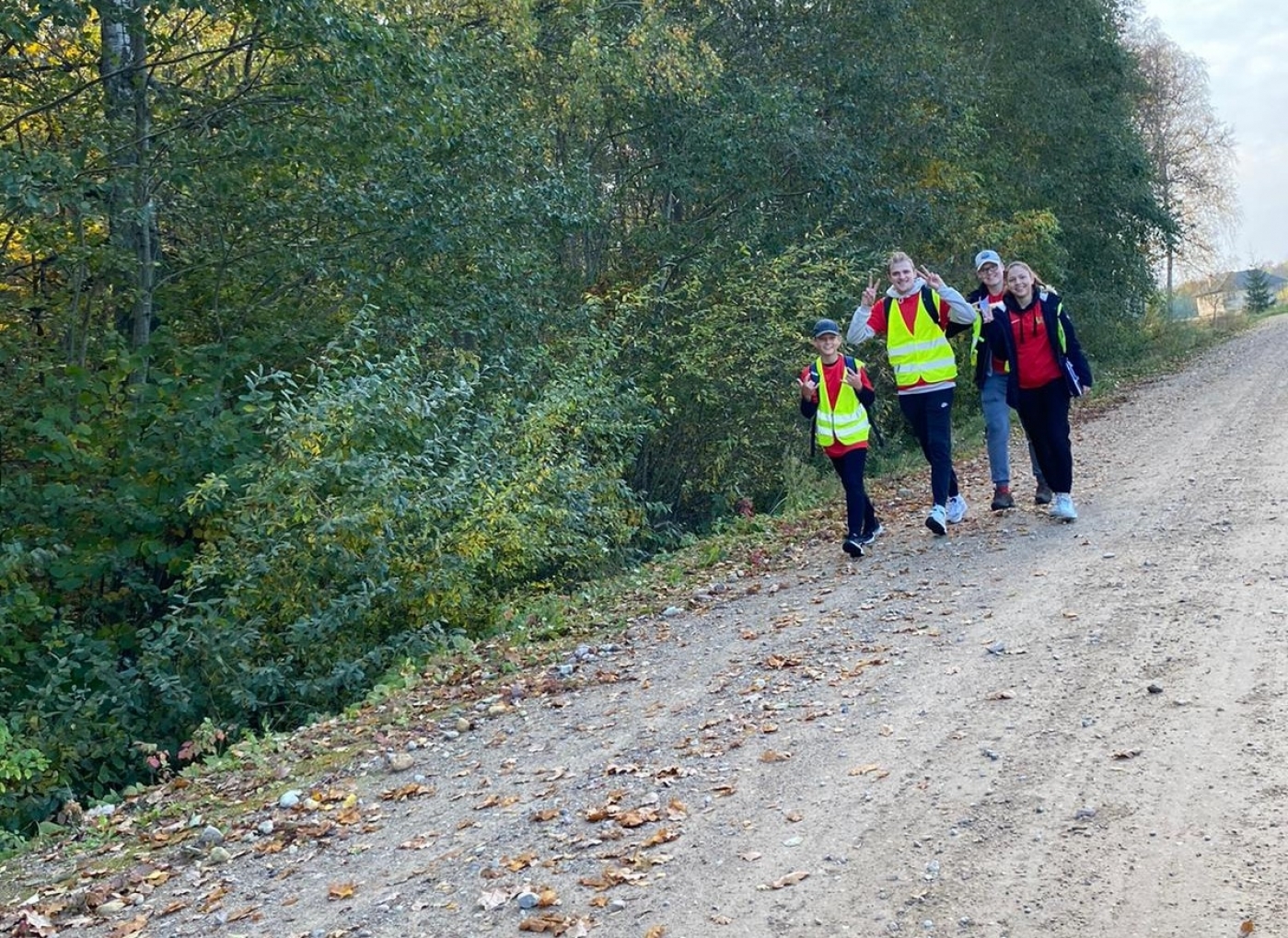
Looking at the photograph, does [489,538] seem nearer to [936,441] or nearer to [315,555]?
[315,555]

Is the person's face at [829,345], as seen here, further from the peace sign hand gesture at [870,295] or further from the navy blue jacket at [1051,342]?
the navy blue jacket at [1051,342]

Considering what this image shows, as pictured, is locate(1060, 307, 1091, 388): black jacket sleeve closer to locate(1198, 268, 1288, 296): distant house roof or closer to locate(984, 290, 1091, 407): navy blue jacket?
locate(984, 290, 1091, 407): navy blue jacket

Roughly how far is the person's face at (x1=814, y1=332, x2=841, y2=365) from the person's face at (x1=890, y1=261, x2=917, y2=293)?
61 cm

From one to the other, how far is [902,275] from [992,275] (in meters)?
0.91

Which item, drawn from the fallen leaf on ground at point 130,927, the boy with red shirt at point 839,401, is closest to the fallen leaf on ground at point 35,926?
the fallen leaf on ground at point 130,927

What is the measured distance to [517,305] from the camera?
14000 millimetres

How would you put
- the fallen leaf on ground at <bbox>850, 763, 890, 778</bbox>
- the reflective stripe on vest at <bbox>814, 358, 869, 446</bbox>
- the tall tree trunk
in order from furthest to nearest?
1. the tall tree trunk
2. the reflective stripe on vest at <bbox>814, 358, 869, 446</bbox>
3. the fallen leaf on ground at <bbox>850, 763, 890, 778</bbox>

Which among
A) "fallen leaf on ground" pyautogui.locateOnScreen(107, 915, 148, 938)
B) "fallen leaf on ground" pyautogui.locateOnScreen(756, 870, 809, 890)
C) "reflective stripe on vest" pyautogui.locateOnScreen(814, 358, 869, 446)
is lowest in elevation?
"fallen leaf on ground" pyautogui.locateOnScreen(107, 915, 148, 938)

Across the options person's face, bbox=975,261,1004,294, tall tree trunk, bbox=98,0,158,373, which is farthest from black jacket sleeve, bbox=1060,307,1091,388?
tall tree trunk, bbox=98,0,158,373

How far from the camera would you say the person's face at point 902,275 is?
955 cm

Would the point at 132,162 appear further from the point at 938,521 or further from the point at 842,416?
the point at 938,521

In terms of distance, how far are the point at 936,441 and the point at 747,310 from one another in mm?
6593

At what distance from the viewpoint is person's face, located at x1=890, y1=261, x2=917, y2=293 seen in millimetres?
9547

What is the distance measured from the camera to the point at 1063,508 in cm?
990
